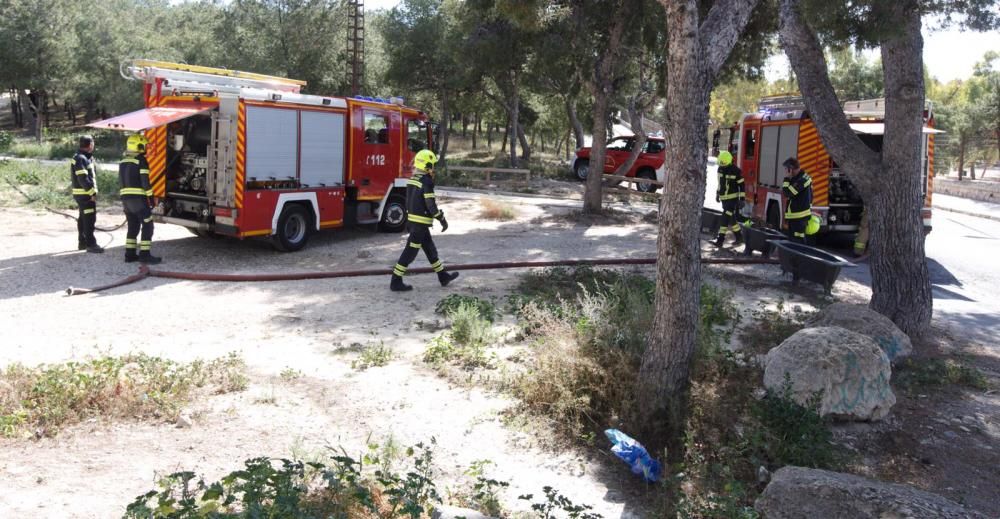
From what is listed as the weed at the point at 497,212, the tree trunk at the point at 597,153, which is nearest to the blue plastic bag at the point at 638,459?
the weed at the point at 497,212

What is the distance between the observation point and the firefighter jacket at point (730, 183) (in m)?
13.0

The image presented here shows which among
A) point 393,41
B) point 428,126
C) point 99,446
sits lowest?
point 99,446

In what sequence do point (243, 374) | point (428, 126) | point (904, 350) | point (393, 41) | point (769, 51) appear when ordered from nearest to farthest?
point (243, 374), point (904, 350), point (428, 126), point (769, 51), point (393, 41)

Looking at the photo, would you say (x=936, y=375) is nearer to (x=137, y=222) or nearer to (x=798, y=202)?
(x=798, y=202)

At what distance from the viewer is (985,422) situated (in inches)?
231

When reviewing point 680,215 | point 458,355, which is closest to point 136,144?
point 458,355

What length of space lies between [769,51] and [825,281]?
9.20m

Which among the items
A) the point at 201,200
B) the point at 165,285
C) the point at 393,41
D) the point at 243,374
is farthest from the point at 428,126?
the point at 393,41

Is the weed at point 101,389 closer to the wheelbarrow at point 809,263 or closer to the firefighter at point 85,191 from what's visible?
the firefighter at point 85,191

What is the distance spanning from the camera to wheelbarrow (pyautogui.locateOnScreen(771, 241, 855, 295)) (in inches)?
375

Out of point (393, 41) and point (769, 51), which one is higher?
point (393, 41)

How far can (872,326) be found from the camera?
696cm

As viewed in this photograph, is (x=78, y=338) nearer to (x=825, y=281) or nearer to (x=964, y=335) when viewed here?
(x=825, y=281)

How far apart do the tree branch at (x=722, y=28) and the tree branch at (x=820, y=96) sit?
3.58 m
